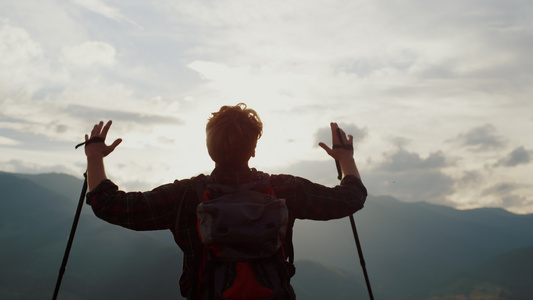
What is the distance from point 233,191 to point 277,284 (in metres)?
0.92

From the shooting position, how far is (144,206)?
145 inches

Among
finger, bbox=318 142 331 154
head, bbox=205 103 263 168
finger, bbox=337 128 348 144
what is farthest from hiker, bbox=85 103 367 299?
finger, bbox=337 128 348 144

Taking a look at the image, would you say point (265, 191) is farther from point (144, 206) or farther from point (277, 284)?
point (144, 206)

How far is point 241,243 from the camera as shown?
357cm

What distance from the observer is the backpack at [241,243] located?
11.6 ft

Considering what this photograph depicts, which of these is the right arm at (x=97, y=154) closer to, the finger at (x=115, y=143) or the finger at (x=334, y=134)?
the finger at (x=115, y=143)

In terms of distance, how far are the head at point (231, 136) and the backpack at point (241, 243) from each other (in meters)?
0.27

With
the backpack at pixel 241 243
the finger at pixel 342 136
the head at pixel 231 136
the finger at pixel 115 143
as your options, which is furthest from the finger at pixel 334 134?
the finger at pixel 115 143

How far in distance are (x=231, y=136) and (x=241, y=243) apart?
96 cm

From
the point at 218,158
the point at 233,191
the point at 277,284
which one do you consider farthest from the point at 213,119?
the point at 277,284

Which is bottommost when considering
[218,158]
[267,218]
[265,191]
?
[267,218]

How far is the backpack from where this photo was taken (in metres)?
3.54

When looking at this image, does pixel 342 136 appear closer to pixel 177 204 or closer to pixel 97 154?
pixel 177 204

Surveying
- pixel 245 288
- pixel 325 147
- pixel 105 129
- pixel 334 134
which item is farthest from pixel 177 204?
pixel 334 134
